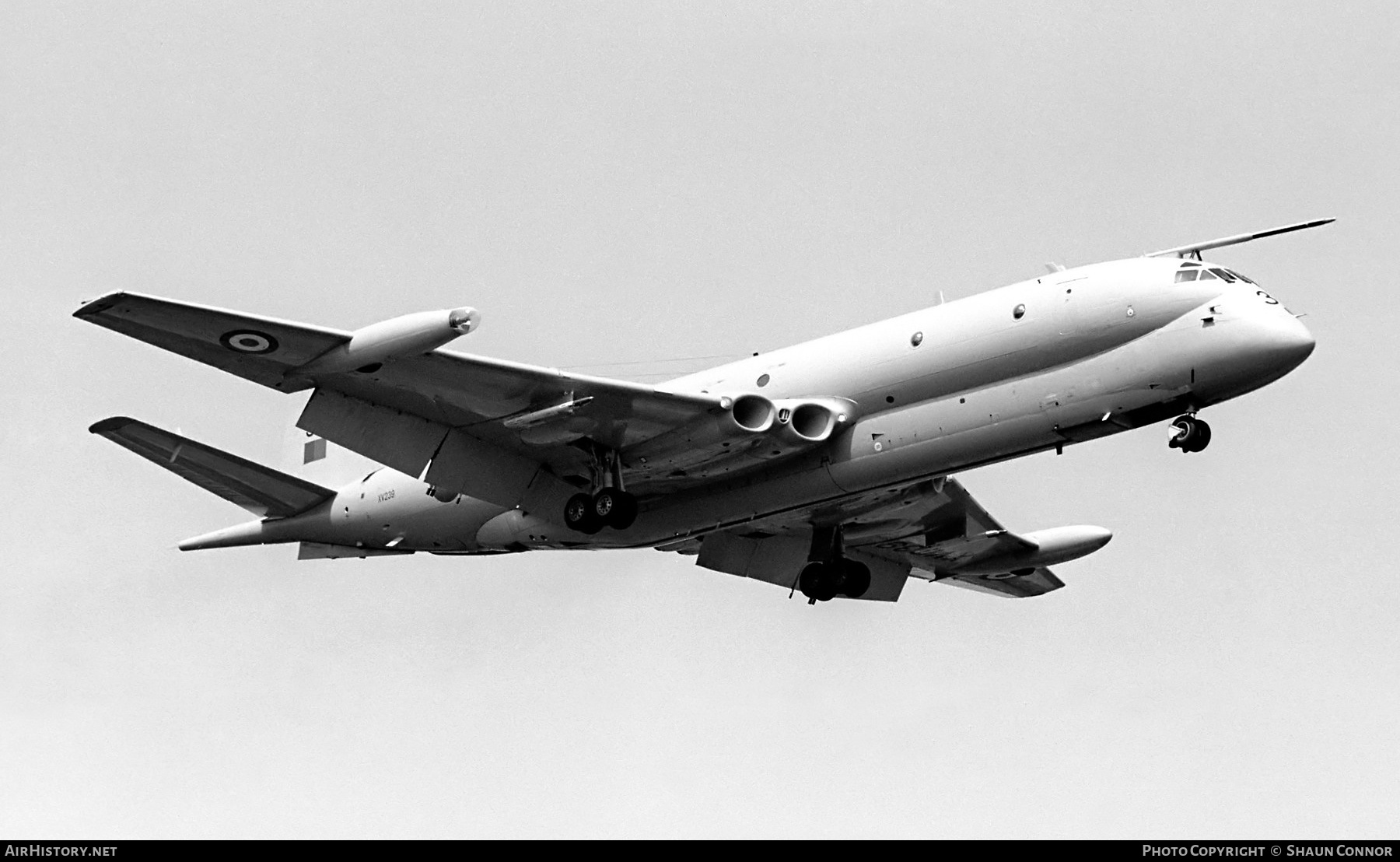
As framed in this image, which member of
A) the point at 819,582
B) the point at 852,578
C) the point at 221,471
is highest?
the point at 221,471

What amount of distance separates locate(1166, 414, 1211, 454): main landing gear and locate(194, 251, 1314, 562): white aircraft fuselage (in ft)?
1.28

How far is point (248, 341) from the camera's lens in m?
26.8

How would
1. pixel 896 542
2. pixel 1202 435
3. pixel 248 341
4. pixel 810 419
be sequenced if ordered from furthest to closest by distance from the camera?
pixel 896 542
pixel 810 419
pixel 1202 435
pixel 248 341

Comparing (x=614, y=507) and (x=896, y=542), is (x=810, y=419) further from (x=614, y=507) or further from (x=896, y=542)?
(x=896, y=542)

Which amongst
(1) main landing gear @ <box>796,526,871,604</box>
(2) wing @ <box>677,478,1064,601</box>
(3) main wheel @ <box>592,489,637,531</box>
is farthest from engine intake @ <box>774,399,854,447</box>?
(1) main landing gear @ <box>796,526,871,604</box>

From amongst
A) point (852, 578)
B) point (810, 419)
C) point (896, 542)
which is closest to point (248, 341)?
point (810, 419)

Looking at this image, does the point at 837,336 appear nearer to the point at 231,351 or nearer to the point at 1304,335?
the point at 1304,335

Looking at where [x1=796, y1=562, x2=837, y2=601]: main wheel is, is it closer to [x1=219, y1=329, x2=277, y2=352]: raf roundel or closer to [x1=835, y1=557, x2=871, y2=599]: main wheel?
[x1=835, y1=557, x2=871, y2=599]: main wheel

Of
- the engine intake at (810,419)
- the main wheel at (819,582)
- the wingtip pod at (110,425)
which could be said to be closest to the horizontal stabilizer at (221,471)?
the wingtip pod at (110,425)

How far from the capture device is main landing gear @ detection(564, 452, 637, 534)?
1168 inches

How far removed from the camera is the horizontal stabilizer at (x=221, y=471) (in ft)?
101

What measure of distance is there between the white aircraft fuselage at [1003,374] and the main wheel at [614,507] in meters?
0.56

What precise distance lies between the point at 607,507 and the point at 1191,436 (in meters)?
8.32
